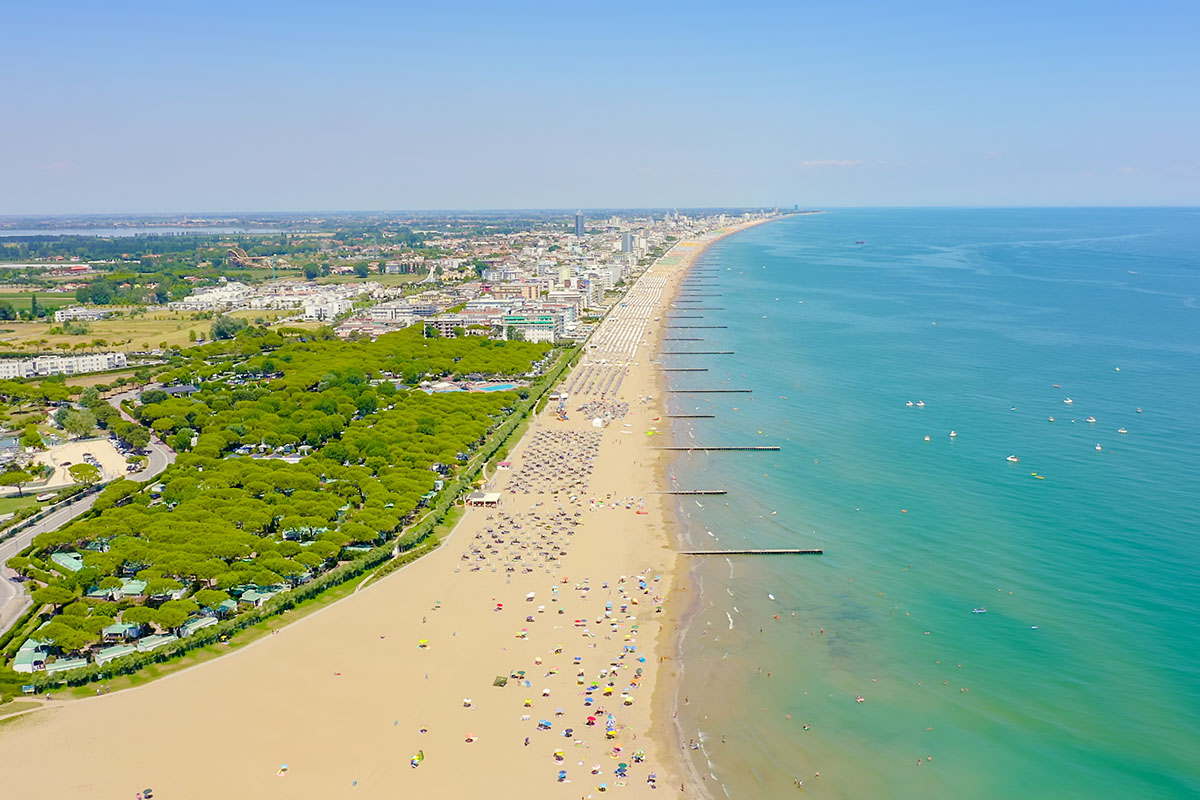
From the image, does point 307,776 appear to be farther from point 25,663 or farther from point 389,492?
point 389,492

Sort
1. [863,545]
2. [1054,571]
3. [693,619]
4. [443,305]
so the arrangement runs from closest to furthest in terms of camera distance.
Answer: [693,619] → [1054,571] → [863,545] → [443,305]

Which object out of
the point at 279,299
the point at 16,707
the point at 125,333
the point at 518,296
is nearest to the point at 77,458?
the point at 16,707

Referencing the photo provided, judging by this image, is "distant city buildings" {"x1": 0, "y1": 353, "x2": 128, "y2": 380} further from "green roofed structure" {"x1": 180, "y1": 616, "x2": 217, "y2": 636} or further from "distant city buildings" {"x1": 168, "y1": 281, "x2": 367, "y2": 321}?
"green roofed structure" {"x1": 180, "y1": 616, "x2": 217, "y2": 636}

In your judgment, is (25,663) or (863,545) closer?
(25,663)

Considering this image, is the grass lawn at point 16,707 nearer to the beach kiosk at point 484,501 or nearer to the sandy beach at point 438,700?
the sandy beach at point 438,700

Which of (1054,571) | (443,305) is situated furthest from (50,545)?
(443,305)

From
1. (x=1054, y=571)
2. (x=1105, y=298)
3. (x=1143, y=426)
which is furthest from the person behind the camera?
(x=1105, y=298)
